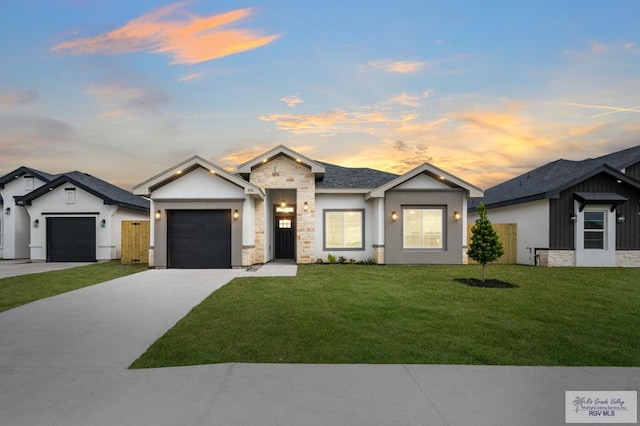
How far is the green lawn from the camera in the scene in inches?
345

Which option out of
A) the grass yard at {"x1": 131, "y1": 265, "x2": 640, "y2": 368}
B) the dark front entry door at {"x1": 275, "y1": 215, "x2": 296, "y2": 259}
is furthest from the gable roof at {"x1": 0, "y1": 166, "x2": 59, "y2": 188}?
the grass yard at {"x1": 131, "y1": 265, "x2": 640, "y2": 368}

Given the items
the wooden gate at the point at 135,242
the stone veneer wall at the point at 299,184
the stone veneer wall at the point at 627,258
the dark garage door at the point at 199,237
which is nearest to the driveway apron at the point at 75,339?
the dark garage door at the point at 199,237

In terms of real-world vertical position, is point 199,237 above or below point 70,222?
below

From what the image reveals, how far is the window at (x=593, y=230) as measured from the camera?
52.3 ft

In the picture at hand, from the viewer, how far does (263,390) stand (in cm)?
363

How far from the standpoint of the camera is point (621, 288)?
10250mm

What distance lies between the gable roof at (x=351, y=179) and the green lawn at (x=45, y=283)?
9.05 m

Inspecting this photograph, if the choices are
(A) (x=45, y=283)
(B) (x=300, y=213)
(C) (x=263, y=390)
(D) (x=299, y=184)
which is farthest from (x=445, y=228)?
(A) (x=45, y=283)

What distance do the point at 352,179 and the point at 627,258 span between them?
12599mm

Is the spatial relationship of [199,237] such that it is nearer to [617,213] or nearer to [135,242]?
[135,242]

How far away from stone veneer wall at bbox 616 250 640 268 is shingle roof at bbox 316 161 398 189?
10.4 meters

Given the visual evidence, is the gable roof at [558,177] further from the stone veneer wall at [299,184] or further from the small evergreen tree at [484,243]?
the stone veneer wall at [299,184]

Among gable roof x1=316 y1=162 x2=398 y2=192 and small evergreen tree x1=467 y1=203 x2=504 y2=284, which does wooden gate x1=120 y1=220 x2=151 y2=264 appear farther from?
small evergreen tree x1=467 y1=203 x2=504 y2=284

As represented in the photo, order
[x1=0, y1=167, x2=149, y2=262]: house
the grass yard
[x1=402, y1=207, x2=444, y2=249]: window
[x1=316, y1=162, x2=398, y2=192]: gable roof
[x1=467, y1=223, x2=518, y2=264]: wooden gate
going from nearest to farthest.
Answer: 1. the grass yard
2. [x1=402, y1=207, x2=444, y2=249]: window
3. [x1=316, y1=162, x2=398, y2=192]: gable roof
4. [x1=467, y1=223, x2=518, y2=264]: wooden gate
5. [x1=0, y1=167, x2=149, y2=262]: house
